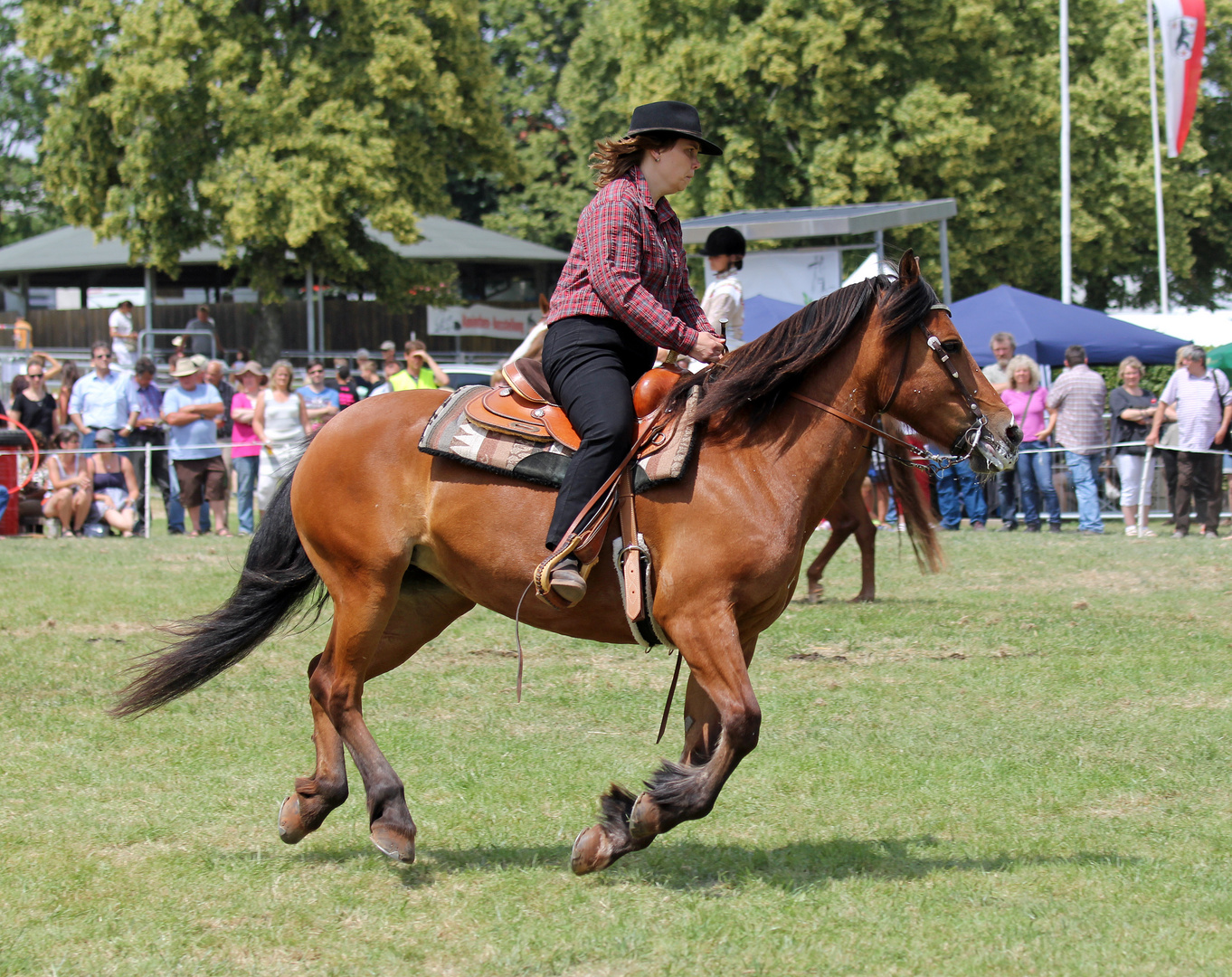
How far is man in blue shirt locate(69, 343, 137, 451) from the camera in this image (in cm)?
1741

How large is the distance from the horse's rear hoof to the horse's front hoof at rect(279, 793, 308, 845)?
1.20 feet

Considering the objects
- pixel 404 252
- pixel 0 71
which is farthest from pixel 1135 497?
pixel 0 71

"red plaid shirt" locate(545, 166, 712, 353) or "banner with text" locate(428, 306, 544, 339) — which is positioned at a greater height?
"banner with text" locate(428, 306, 544, 339)

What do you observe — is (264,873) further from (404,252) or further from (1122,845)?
(404,252)

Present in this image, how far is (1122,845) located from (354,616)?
317cm

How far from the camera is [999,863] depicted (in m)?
5.07

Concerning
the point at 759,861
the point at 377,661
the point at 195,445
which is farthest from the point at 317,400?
the point at 759,861

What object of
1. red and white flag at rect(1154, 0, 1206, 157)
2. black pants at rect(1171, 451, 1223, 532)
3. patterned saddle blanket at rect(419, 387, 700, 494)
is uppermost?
red and white flag at rect(1154, 0, 1206, 157)

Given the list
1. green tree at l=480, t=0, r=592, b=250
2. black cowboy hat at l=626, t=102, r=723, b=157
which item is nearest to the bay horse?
black cowboy hat at l=626, t=102, r=723, b=157

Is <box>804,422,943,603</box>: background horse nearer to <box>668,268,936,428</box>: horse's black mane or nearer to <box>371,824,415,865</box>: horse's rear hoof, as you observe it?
<box>668,268,936,428</box>: horse's black mane

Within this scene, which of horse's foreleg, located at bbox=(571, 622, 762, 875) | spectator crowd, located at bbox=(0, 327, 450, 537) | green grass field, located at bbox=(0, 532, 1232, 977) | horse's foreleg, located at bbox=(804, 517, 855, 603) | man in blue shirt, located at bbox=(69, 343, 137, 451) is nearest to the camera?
green grass field, located at bbox=(0, 532, 1232, 977)

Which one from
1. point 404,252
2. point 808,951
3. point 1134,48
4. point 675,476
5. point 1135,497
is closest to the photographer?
point 808,951

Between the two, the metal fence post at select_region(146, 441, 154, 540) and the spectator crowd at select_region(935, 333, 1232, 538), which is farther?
the metal fence post at select_region(146, 441, 154, 540)

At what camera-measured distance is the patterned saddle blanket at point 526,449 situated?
5.02 m
